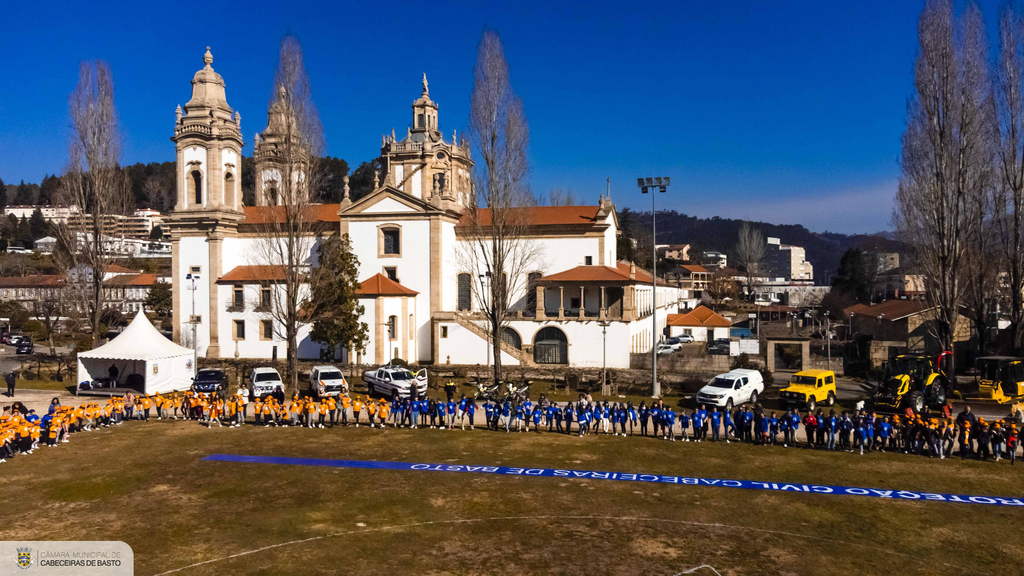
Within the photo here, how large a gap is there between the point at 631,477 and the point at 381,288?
83.6 ft

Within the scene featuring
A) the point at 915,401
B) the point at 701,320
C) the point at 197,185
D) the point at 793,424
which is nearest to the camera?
the point at 793,424

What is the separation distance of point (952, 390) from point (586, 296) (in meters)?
20.4

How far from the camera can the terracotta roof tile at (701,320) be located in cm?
5697

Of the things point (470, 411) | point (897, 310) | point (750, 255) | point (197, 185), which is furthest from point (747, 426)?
point (750, 255)

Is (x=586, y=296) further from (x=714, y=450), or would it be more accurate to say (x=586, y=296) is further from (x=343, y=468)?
(x=343, y=468)

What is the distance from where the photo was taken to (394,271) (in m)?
41.8

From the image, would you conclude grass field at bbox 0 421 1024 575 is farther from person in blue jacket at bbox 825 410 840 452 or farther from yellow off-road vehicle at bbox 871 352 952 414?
yellow off-road vehicle at bbox 871 352 952 414

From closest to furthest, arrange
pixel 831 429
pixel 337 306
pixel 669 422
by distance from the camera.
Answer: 1. pixel 831 429
2. pixel 669 422
3. pixel 337 306

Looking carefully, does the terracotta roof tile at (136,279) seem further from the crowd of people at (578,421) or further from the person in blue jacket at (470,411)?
the person in blue jacket at (470,411)

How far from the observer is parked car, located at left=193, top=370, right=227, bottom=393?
27938mm

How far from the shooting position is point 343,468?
17312 mm

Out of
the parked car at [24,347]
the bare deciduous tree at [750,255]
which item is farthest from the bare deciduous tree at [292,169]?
the bare deciduous tree at [750,255]

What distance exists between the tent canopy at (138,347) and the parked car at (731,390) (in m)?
23.5

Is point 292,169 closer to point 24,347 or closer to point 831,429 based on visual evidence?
point 831,429
